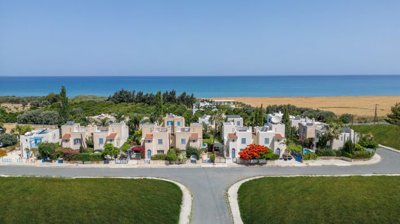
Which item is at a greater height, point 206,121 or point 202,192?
point 206,121

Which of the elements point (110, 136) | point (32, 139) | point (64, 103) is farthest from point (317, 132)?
point (64, 103)

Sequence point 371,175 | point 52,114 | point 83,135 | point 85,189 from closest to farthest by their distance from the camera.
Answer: point 85,189 < point 371,175 < point 83,135 < point 52,114

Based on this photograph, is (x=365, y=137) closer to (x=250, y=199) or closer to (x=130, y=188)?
(x=250, y=199)

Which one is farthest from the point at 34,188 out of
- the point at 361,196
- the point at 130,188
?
the point at 361,196

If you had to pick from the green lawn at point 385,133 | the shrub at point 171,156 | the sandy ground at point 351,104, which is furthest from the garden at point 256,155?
the sandy ground at point 351,104

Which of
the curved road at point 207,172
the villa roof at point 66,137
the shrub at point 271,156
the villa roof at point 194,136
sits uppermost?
the villa roof at point 194,136

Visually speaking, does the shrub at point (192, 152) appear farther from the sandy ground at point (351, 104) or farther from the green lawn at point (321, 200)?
the sandy ground at point (351, 104)
